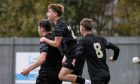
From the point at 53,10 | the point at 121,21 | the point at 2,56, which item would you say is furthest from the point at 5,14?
the point at 53,10

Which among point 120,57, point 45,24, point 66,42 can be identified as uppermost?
point 45,24

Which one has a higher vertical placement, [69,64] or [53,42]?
[53,42]

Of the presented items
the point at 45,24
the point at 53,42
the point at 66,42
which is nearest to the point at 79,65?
the point at 66,42

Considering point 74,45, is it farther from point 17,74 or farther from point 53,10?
point 17,74

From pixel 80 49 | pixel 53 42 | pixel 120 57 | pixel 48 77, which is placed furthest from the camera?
pixel 120 57

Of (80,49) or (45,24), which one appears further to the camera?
(45,24)

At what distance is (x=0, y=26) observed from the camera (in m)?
33.8

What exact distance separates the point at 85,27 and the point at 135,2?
20.2 metres

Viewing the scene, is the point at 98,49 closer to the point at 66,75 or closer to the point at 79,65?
the point at 79,65

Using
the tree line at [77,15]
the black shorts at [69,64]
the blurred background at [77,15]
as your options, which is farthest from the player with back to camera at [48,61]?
the tree line at [77,15]

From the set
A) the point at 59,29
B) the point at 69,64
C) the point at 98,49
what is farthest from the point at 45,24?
the point at 98,49

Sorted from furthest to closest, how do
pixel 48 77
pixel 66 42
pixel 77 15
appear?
pixel 77 15
pixel 66 42
pixel 48 77

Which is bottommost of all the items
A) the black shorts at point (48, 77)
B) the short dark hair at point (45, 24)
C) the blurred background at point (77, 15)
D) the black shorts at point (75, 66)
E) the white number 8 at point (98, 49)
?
the blurred background at point (77, 15)

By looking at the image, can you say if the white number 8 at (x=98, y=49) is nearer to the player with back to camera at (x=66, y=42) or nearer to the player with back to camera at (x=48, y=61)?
the player with back to camera at (x=66, y=42)
